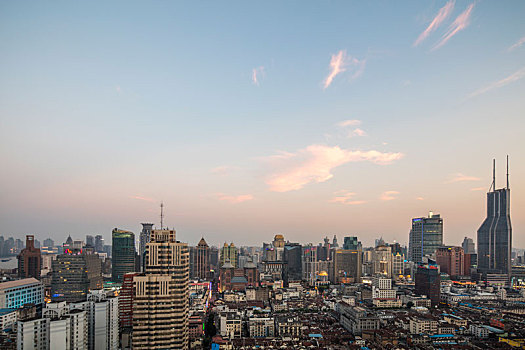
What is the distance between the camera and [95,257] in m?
48.5

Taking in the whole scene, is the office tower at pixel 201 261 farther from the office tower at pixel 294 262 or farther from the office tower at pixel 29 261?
the office tower at pixel 29 261

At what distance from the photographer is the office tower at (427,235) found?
80.8 metres

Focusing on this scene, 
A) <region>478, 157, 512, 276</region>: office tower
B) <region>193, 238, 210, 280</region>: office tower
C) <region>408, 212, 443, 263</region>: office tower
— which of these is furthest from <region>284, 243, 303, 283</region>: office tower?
<region>478, 157, 512, 276</region>: office tower

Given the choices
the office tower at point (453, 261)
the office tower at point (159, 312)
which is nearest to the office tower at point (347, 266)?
the office tower at point (453, 261)

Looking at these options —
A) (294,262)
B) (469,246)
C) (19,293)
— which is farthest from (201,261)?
(469,246)

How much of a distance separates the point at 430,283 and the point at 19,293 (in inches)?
1826

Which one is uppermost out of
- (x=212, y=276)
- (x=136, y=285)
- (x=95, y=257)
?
(x=136, y=285)

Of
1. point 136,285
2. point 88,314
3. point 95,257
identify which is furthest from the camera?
point 95,257

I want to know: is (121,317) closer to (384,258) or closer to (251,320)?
(251,320)

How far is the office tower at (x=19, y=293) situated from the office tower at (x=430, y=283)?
43693mm

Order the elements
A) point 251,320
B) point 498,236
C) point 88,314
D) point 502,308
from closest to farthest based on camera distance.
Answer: point 88,314 < point 251,320 < point 502,308 < point 498,236

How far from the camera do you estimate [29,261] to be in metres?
49.6

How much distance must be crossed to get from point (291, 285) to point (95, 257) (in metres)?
28.8

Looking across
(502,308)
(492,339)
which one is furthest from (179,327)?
(502,308)
